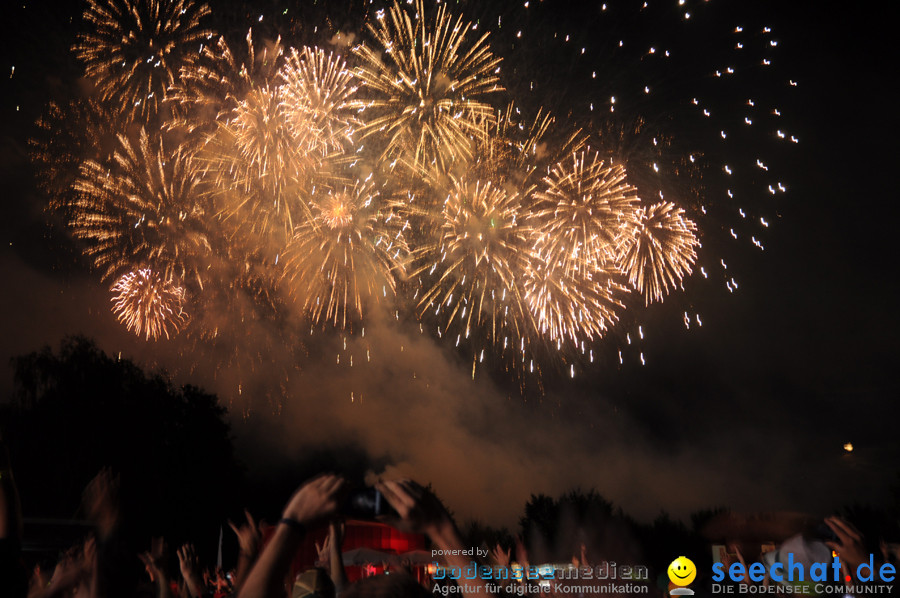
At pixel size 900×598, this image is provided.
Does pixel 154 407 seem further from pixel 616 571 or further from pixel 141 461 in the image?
pixel 616 571

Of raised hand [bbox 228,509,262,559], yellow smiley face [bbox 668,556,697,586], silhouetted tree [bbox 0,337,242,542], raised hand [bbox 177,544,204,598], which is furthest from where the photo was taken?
silhouetted tree [bbox 0,337,242,542]

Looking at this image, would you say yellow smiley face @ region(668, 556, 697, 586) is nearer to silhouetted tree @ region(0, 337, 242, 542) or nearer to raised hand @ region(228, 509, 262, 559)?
raised hand @ region(228, 509, 262, 559)

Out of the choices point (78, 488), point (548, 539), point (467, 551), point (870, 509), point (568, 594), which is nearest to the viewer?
point (467, 551)

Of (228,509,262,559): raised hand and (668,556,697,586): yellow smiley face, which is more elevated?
(228,509,262,559): raised hand

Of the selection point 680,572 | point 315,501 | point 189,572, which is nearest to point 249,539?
point 189,572

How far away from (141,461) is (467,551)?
29.9 meters

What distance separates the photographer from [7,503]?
2.38 meters

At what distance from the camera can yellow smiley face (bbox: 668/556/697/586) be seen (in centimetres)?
652

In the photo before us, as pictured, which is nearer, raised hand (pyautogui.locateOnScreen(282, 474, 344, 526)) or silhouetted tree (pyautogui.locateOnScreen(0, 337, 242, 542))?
raised hand (pyautogui.locateOnScreen(282, 474, 344, 526))

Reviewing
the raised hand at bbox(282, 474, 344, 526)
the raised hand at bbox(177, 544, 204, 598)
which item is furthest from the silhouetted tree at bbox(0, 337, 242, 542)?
the raised hand at bbox(282, 474, 344, 526)

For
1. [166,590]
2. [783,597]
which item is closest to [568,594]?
[783,597]

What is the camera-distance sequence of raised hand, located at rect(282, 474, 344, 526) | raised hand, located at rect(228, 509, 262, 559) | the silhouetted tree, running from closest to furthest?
raised hand, located at rect(282, 474, 344, 526)
raised hand, located at rect(228, 509, 262, 559)
the silhouetted tree

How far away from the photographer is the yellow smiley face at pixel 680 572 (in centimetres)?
652

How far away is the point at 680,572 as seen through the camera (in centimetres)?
664
